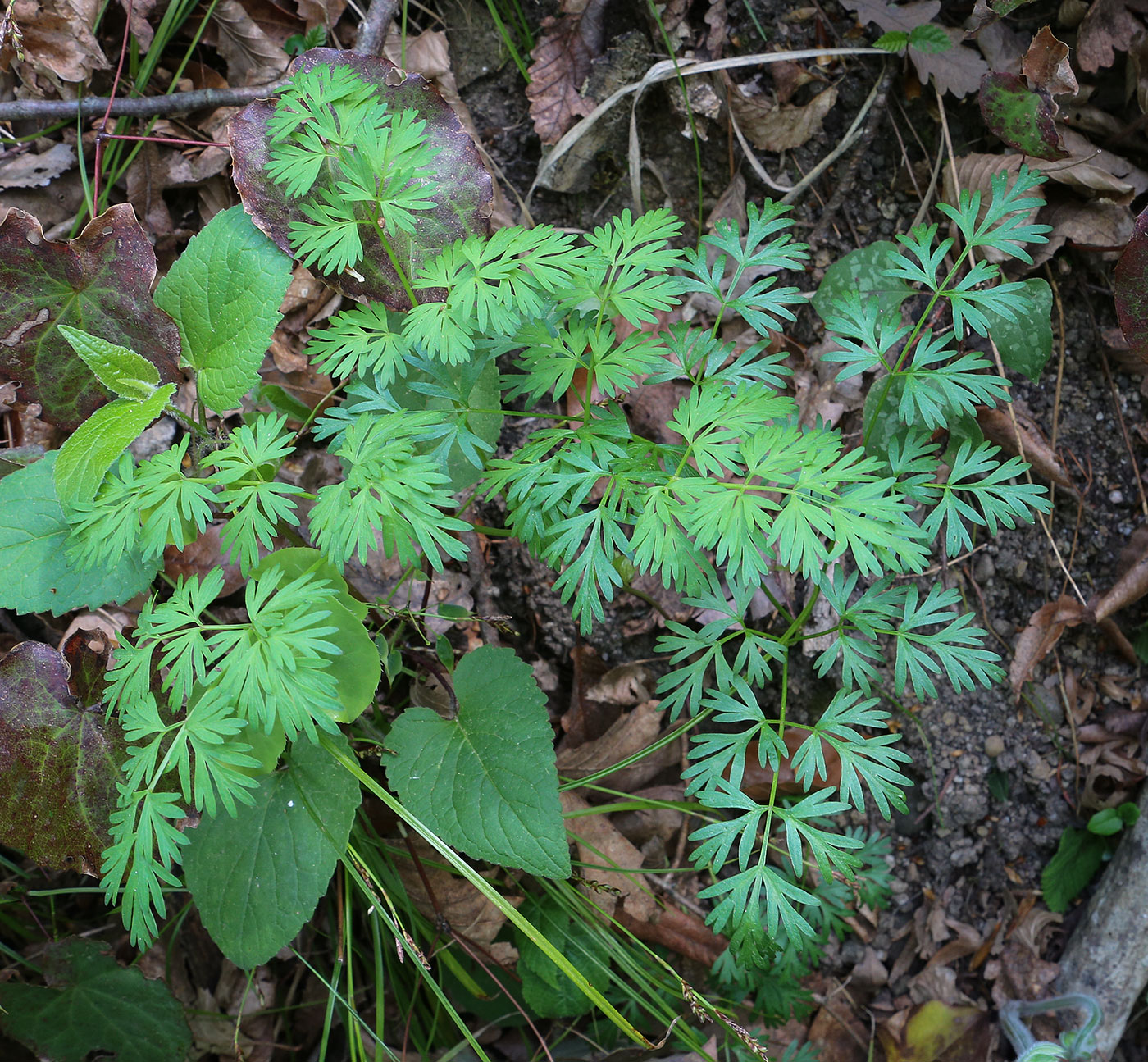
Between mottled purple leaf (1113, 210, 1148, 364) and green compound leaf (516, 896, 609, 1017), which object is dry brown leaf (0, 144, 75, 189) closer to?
green compound leaf (516, 896, 609, 1017)

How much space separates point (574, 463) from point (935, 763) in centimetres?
141

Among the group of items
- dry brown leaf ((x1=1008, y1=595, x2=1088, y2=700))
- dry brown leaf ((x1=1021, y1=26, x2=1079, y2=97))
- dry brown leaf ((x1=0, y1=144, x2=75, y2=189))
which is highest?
dry brown leaf ((x1=0, y1=144, x2=75, y2=189))

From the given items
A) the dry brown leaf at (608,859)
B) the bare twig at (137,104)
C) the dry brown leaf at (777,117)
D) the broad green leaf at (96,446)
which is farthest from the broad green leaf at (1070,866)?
the bare twig at (137,104)

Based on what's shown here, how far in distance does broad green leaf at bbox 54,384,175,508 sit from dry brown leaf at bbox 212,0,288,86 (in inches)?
46.6

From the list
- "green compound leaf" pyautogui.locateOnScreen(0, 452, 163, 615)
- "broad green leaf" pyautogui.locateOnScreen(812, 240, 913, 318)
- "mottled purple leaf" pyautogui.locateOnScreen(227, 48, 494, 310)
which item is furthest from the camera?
"broad green leaf" pyautogui.locateOnScreen(812, 240, 913, 318)

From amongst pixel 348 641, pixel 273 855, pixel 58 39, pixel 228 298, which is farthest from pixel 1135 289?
pixel 58 39

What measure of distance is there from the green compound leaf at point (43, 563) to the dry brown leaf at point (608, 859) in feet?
3.71

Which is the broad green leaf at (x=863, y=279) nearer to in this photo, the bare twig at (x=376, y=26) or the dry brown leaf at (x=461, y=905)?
the bare twig at (x=376, y=26)

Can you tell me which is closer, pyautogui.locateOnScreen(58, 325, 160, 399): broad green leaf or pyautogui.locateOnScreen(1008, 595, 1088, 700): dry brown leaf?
pyautogui.locateOnScreen(58, 325, 160, 399): broad green leaf

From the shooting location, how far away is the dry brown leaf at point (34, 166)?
7.04 ft

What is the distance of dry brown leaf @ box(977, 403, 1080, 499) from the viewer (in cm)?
211

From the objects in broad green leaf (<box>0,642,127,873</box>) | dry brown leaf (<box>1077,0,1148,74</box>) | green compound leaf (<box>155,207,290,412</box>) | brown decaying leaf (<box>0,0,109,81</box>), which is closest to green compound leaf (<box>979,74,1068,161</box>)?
dry brown leaf (<box>1077,0,1148,74</box>)

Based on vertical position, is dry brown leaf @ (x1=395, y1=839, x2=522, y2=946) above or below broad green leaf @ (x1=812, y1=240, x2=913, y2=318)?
below

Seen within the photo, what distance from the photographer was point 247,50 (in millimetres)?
2271
